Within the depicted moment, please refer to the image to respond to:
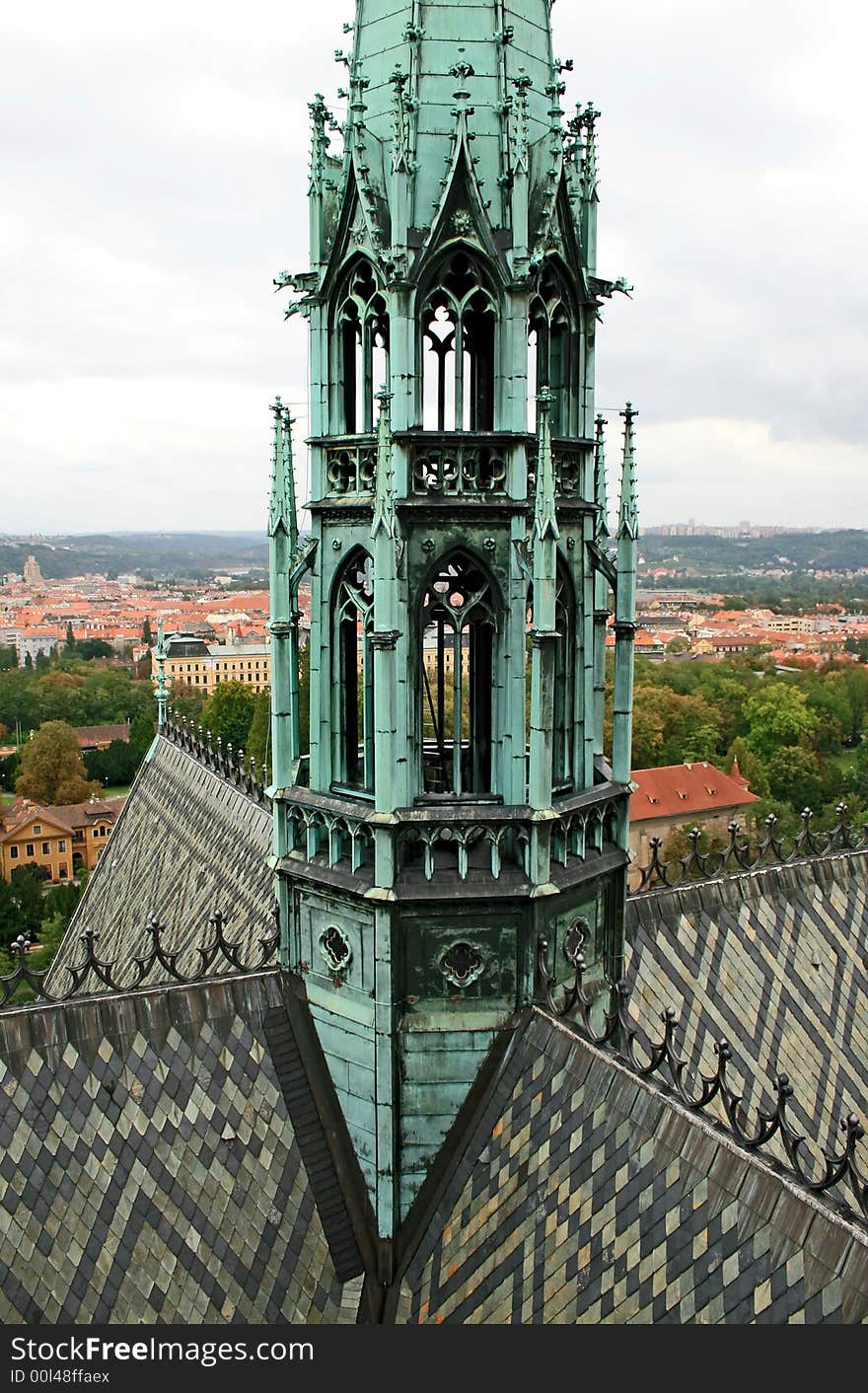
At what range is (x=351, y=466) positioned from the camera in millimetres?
13711

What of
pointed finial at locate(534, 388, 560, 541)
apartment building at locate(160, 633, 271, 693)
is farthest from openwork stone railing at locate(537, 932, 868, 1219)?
apartment building at locate(160, 633, 271, 693)

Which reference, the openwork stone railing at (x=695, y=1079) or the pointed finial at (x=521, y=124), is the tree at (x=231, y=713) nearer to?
the openwork stone railing at (x=695, y=1079)

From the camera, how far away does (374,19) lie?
13.3 metres

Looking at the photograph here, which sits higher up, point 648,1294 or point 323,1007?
point 323,1007

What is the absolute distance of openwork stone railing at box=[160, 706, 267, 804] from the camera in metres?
25.5

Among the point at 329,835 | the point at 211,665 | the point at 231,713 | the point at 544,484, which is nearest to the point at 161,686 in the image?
the point at 329,835

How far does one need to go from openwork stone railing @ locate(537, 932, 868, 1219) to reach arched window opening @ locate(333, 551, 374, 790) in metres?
2.99

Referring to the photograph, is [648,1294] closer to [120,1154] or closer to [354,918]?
[354,918]

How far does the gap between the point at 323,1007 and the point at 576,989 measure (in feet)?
10.1

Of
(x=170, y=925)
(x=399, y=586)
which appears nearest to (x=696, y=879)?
(x=399, y=586)

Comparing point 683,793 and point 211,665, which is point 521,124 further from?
point 211,665

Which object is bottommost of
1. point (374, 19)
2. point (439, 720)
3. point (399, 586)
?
point (439, 720)

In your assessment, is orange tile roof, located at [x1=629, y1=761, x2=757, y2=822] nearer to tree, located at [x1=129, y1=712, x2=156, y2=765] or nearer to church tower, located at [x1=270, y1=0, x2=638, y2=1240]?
tree, located at [x1=129, y1=712, x2=156, y2=765]

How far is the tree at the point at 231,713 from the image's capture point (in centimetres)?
8731
